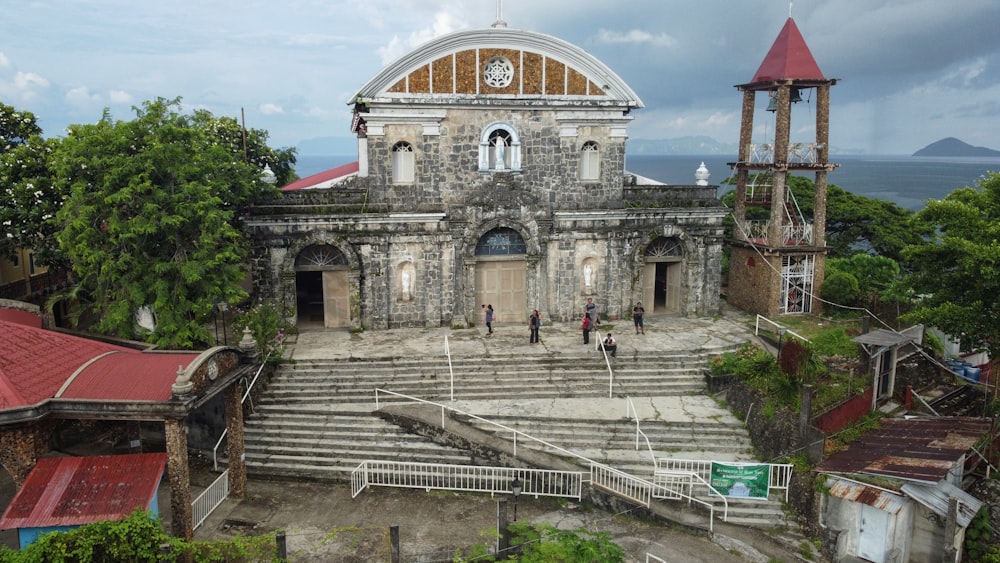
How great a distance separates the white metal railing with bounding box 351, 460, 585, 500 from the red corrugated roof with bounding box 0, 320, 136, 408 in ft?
18.1

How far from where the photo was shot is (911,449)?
14367 mm

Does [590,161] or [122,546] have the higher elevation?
[590,161]

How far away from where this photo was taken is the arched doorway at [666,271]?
2469 centimetres

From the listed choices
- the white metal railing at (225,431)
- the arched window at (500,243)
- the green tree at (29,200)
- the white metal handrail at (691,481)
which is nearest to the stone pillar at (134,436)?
the white metal railing at (225,431)

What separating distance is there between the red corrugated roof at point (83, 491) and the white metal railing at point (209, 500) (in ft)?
4.21

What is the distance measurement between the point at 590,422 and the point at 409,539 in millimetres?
5544

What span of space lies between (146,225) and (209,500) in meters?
6.63

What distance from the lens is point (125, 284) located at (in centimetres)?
1723

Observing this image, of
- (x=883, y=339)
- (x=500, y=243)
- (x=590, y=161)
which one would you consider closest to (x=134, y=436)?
(x=500, y=243)

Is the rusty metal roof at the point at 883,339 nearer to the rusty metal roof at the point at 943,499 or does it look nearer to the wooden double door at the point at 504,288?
the rusty metal roof at the point at 943,499

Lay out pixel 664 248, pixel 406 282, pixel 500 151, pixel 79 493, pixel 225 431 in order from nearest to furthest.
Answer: pixel 79 493 → pixel 225 431 → pixel 406 282 → pixel 500 151 → pixel 664 248

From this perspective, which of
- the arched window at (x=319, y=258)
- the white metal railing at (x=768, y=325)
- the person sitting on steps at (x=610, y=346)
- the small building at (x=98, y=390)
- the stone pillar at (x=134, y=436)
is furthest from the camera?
the arched window at (x=319, y=258)

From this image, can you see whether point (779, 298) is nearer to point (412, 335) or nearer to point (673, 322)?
point (673, 322)

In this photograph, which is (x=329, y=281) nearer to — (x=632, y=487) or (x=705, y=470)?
(x=632, y=487)
